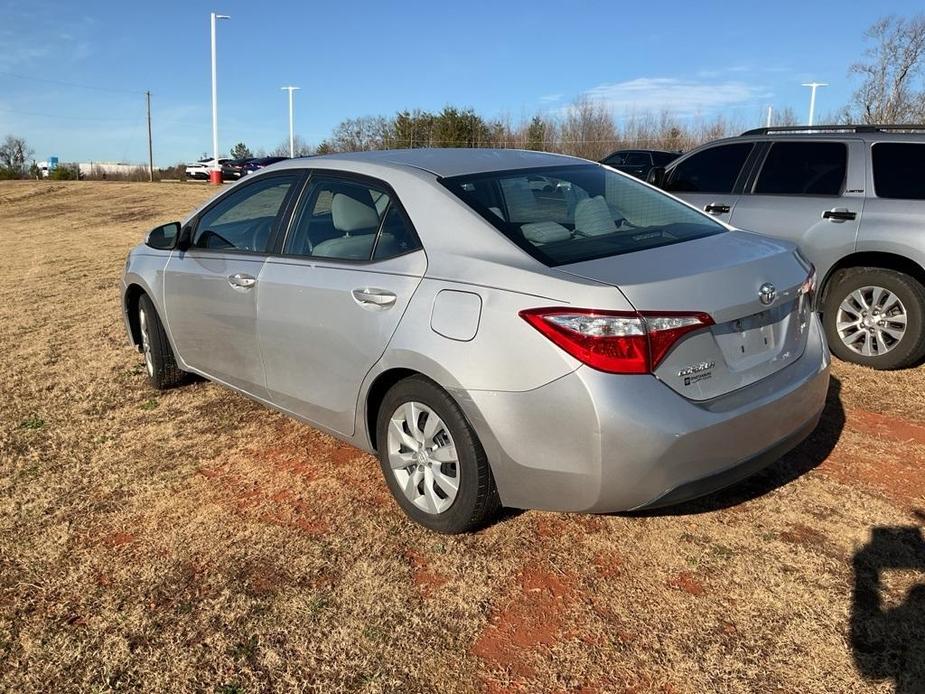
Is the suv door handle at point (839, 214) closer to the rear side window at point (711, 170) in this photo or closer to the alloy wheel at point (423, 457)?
the rear side window at point (711, 170)

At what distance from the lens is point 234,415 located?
500 centimetres

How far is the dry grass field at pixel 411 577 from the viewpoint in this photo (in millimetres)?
2572

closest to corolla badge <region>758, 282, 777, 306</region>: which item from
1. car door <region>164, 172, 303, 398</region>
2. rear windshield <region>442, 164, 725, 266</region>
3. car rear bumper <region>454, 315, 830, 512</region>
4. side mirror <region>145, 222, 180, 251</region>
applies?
car rear bumper <region>454, 315, 830, 512</region>

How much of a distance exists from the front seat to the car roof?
0.75 feet

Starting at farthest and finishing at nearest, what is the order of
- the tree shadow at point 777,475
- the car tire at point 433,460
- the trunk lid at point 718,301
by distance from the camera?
the tree shadow at point 777,475 < the car tire at point 433,460 < the trunk lid at point 718,301

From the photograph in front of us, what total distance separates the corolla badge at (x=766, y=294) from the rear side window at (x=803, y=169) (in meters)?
3.33

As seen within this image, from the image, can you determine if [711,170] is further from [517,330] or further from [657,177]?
[517,330]

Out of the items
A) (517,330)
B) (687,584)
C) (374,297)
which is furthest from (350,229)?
(687,584)

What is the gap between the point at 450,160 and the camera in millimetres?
3799

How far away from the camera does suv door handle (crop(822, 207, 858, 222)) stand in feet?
18.6

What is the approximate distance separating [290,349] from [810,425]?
245cm

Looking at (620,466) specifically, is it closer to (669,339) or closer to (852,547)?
(669,339)

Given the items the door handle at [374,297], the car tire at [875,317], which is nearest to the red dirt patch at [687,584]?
the door handle at [374,297]

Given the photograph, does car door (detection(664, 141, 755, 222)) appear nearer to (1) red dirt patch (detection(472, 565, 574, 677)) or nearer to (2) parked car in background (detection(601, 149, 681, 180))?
(1) red dirt patch (detection(472, 565, 574, 677))
